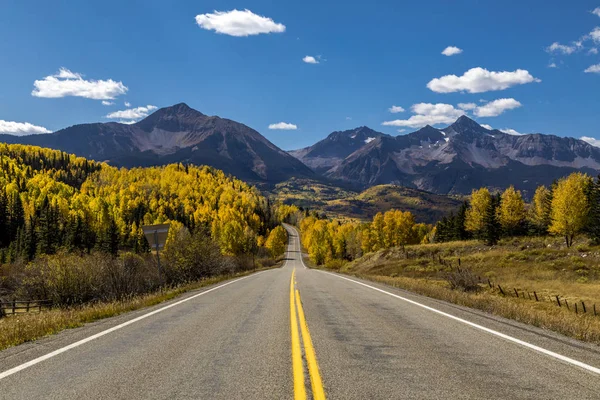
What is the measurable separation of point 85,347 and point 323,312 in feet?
20.8

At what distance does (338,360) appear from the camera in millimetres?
6277

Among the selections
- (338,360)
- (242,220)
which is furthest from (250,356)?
(242,220)

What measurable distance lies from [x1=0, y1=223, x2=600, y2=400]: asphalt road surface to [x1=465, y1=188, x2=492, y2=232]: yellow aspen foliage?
69.7 m

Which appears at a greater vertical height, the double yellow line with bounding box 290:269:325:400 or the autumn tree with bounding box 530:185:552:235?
the autumn tree with bounding box 530:185:552:235

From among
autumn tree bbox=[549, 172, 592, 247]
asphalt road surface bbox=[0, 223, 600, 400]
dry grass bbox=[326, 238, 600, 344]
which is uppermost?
autumn tree bbox=[549, 172, 592, 247]

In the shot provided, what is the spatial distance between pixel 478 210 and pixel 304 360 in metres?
77.0

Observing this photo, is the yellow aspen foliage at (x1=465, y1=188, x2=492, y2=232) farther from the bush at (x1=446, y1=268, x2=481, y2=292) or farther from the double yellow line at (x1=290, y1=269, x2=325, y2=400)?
the double yellow line at (x1=290, y1=269, x2=325, y2=400)

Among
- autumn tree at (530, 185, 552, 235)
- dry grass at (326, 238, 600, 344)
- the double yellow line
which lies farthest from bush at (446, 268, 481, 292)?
autumn tree at (530, 185, 552, 235)

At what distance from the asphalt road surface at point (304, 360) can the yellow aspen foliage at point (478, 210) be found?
69671 mm

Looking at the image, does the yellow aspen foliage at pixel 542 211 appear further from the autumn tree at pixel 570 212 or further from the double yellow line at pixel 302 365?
the double yellow line at pixel 302 365

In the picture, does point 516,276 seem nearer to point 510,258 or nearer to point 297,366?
point 510,258

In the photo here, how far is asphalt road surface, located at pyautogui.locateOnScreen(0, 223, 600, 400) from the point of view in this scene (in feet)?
16.1

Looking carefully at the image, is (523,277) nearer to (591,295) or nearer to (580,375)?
(591,295)

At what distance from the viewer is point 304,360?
627cm
